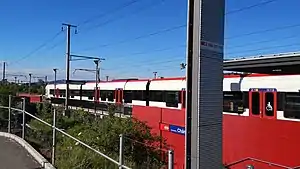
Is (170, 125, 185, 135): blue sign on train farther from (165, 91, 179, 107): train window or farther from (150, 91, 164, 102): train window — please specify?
(150, 91, 164, 102): train window

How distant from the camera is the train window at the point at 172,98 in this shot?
24.9 meters

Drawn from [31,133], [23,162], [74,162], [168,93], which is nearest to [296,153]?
[74,162]

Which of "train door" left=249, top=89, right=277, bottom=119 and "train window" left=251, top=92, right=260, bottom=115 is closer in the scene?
"train door" left=249, top=89, right=277, bottom=119

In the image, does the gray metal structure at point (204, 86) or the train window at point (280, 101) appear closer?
the gray metal structure at point (204, 86)

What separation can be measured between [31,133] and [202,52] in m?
9.36

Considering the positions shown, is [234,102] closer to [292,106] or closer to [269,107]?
[269,107]

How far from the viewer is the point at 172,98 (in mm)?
25594

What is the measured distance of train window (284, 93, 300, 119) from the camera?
50.2 ft

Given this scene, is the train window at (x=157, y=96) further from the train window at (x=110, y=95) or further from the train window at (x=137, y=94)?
the train window at (x=110, y=95)

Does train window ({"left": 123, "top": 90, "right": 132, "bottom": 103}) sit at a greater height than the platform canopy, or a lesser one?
lesser

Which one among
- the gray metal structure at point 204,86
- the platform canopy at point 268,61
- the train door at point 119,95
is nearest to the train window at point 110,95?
the train door at point 119,95

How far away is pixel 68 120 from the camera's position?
48.9 feet

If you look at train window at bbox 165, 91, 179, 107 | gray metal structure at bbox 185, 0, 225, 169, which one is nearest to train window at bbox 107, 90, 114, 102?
train window at bbox 165, 91, 179, 107

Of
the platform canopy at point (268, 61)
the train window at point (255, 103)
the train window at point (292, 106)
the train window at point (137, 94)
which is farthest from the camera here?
the train window at point (137, 94)
